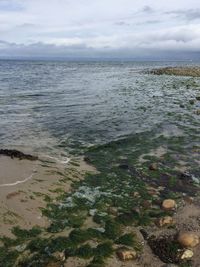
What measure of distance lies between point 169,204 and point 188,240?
7.72ft

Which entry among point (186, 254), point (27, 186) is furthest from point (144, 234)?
point (27, 186)

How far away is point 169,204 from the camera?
11.3 metres

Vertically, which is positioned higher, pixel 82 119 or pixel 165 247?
pixel 82 119

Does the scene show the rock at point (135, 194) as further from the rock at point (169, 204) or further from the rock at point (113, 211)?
the rock at point (113, 211)

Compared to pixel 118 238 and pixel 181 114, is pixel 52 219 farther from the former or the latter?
pixel 181 114

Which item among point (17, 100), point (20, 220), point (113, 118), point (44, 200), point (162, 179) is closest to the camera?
point (20, 220)

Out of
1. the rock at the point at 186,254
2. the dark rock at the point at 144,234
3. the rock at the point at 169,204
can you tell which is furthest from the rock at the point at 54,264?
the rock at the point at 169,204

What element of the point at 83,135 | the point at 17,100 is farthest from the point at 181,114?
the point at 17,100

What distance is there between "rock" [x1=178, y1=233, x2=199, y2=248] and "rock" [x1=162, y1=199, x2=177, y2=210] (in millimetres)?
1996

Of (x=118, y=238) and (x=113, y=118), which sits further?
(x=113, y=118)

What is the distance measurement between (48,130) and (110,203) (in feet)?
35.1

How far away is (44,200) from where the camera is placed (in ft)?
36.9

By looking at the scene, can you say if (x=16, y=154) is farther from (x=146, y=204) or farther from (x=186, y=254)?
(x=186, y=254)

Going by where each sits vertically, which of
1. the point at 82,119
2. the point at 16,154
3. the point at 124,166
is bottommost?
the point at 124,166
